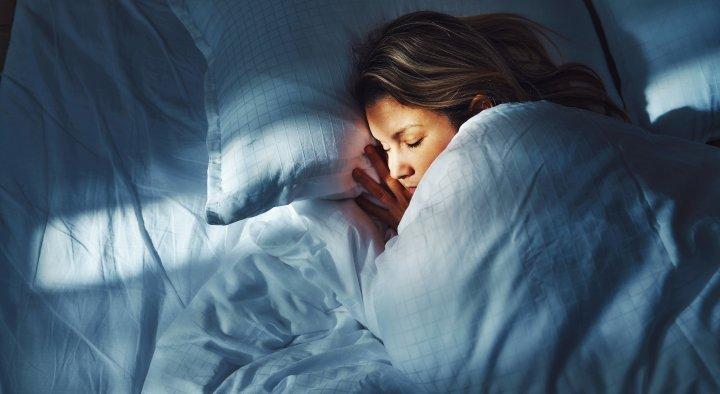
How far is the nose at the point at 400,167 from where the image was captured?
42.0 inches

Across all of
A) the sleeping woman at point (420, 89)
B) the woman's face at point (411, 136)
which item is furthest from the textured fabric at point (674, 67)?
the woman's face at point (411, 136)

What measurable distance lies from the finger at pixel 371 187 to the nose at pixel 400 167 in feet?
0.14

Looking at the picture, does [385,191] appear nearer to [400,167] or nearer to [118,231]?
[400,167]

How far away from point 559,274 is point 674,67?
0.58 metres

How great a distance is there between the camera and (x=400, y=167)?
1.07 m

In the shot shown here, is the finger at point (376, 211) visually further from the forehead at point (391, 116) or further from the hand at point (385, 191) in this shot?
the forehead at point (391, 116)

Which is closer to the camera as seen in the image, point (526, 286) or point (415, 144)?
point (526, 286)

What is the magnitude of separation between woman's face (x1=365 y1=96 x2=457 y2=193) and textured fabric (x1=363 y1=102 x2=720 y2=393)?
0.55 feet

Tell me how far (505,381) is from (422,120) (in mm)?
424

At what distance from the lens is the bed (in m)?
0.83

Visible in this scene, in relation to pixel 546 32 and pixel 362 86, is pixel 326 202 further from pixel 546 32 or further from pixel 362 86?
pixel 546 32

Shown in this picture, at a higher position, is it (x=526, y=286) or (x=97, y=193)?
(x=97, y=193)

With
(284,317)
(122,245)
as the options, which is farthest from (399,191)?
(122,245)

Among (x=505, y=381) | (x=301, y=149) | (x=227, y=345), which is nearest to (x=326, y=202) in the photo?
(x=301, y=149)
